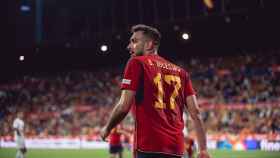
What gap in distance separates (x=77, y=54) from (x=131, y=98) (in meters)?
44.4

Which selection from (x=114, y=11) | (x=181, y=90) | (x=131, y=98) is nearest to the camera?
(x=131, y=98)

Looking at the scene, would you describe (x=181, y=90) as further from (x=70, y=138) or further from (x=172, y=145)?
(x=70, y=138)

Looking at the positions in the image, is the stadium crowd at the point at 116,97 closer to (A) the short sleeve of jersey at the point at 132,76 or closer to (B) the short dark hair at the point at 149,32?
(B) the short dark hair at the point at 149,32

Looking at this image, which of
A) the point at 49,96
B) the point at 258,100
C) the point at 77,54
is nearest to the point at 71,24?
the point at 77,54

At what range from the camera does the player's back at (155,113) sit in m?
4.70

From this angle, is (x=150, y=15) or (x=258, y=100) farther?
(x=150, y=15)

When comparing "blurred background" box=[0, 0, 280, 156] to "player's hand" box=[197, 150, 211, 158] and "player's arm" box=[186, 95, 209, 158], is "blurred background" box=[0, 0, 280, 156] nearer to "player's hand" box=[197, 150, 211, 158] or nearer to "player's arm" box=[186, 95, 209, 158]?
"player's arm" box=[186, 95, 209, 158]

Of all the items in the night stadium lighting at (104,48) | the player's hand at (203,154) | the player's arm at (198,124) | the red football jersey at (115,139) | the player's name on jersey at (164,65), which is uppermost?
the night stadium lighting at (104,48)

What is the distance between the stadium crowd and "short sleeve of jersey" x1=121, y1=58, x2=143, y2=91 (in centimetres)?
2406

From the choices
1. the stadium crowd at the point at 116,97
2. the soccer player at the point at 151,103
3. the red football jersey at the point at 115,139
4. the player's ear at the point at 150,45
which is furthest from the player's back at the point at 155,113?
the stadium crowd at the point at 116,97

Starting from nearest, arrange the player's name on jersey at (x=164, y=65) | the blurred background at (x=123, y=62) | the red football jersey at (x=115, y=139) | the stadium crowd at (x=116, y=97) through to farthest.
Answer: the player's name on jersey at (x=164, y=65) → the red football jersey at (x=115, y=139) → the stadium crowd at (x=116, y=97) → the blurred background at (x=123, y=62)

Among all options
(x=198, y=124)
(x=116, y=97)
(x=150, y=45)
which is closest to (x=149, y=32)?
(x=150, y=45)

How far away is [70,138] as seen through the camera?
37.1m

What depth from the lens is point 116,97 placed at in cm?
3888
